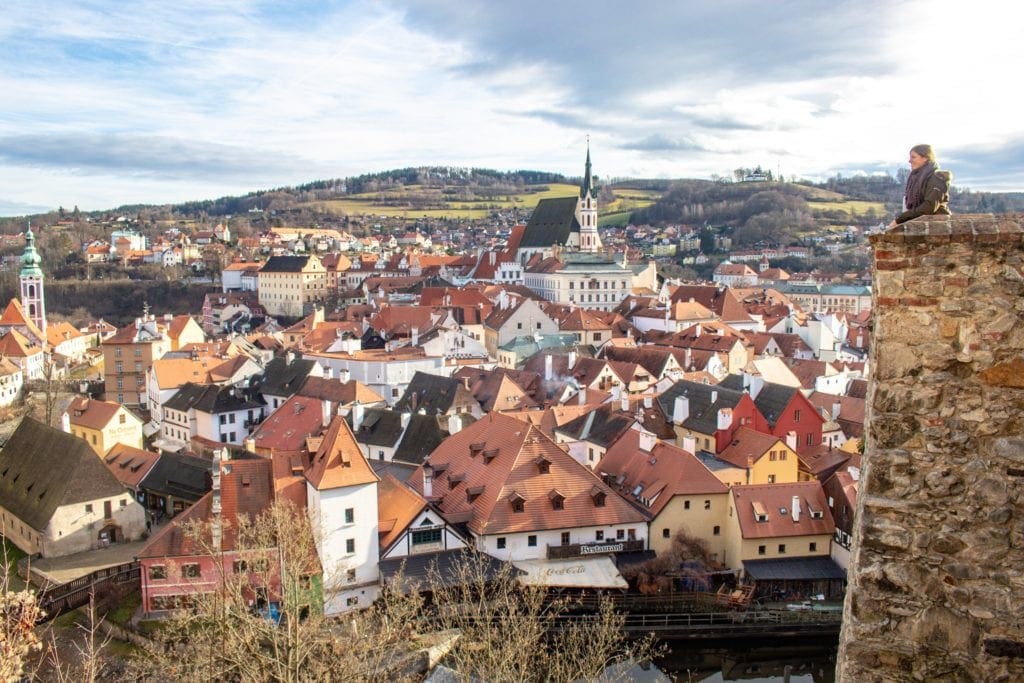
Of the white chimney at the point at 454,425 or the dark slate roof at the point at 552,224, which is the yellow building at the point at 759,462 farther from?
the dark slate roof at the point at 552,224

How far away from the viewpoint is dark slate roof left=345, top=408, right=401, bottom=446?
116 ft

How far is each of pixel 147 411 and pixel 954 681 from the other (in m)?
56.9

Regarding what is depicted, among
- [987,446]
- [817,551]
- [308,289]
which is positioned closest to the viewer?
[987,446]

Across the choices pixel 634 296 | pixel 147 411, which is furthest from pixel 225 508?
pixel 634 296

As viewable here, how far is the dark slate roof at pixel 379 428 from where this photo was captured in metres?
35.4

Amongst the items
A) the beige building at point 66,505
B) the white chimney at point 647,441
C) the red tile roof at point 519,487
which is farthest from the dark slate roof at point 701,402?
the beige building at point 66,505

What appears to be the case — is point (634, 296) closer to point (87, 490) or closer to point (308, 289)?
point (308, 289)

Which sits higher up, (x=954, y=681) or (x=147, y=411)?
(x=954, y=681)

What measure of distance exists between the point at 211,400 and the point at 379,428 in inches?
505

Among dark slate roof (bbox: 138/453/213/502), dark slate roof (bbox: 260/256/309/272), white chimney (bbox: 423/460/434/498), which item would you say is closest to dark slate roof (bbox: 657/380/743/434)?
white chimney (bbox: 423/460/434/498)

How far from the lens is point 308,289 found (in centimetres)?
10062

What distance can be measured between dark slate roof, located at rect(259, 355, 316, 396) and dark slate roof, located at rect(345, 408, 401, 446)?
9290mm

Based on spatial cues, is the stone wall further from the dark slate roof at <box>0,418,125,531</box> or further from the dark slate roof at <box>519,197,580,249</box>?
the dark slate roof at <box>519,197,580,249</box>

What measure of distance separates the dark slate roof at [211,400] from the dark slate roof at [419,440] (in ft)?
44.6
